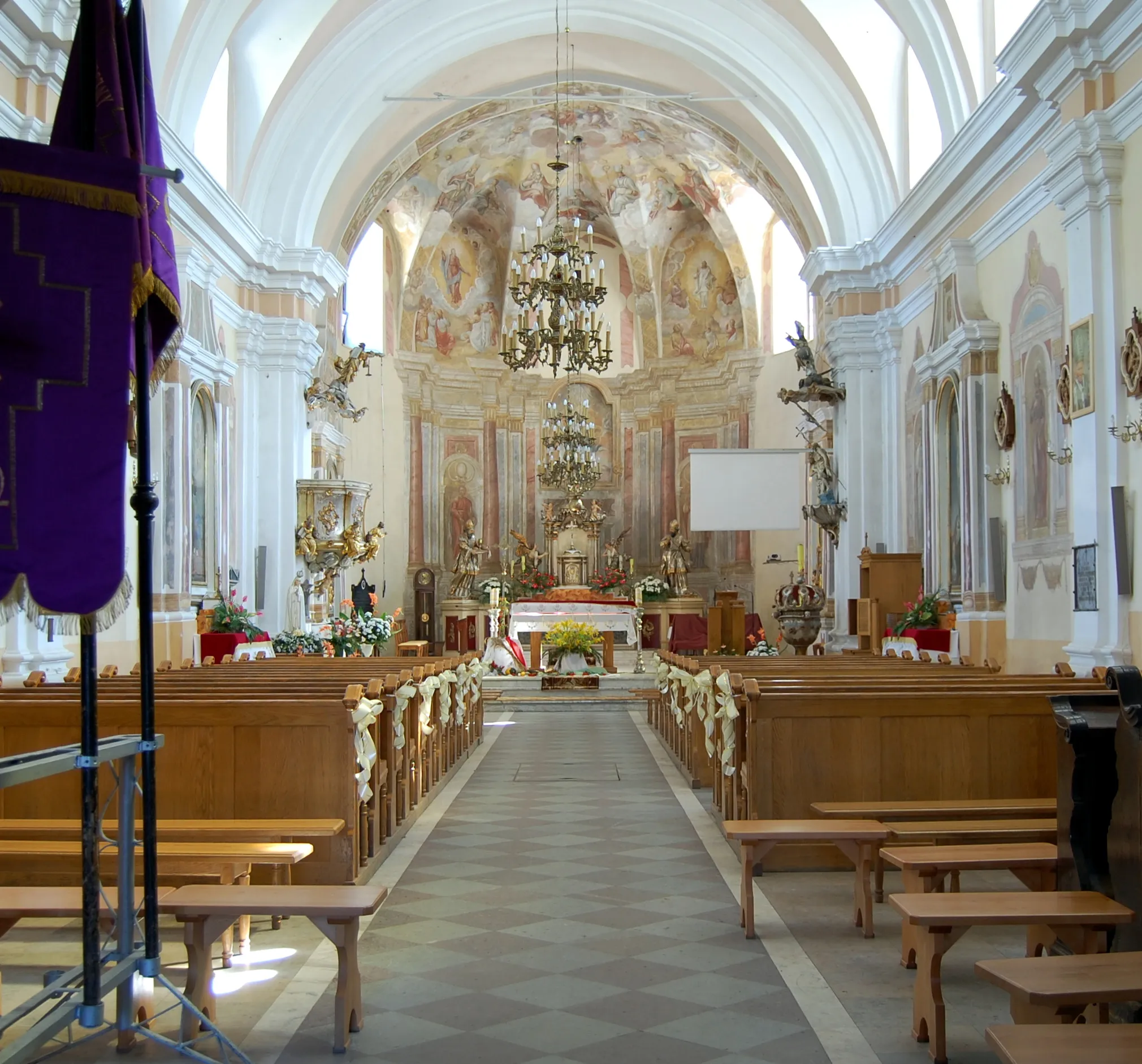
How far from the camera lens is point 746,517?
17578 mm

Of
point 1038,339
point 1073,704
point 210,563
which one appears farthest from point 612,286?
point 1073,704

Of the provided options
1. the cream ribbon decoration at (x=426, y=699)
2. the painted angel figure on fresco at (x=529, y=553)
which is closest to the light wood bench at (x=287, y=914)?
the cream ribbon decoration at (x=426, y=699)

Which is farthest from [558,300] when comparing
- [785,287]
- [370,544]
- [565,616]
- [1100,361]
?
[785,287]

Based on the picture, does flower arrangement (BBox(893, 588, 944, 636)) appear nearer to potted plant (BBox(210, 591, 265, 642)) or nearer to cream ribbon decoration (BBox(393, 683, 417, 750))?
potted plant (BBox(210, 591, 265, 642))

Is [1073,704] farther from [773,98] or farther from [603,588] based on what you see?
[603,588]

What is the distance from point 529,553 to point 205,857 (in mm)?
19908

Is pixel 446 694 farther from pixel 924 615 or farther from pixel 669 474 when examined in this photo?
pixel 669 474

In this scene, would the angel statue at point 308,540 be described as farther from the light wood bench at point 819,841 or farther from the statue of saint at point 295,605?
the light wood bench at point 819,841

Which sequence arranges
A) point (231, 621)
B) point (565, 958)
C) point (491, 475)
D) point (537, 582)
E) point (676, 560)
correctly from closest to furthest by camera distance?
point (565, 958) < point (231, 621) < point (676, 560) < point (537, 582) < point (491, 475)

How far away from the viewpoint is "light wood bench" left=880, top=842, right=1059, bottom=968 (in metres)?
4.16

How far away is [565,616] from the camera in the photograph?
2108 cm

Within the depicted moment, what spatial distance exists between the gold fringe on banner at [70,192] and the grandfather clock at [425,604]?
20742 mm

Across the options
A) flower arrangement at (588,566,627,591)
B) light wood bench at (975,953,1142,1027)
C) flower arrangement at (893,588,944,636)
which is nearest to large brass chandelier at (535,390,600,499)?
flower arrangement at (588,566,627,591)

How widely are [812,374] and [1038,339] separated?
612 cm
